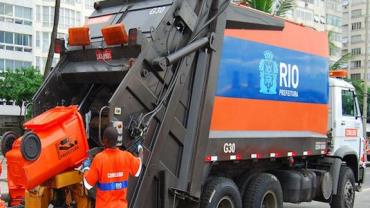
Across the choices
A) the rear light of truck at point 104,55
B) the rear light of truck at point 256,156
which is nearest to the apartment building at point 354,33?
the rear light of truck at point 256,156

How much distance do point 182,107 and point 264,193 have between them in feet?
6.54

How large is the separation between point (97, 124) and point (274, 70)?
112 inches

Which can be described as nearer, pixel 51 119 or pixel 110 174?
pixel 110 174

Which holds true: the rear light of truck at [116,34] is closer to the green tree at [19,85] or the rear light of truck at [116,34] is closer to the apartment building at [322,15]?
the green tree at [19,85]

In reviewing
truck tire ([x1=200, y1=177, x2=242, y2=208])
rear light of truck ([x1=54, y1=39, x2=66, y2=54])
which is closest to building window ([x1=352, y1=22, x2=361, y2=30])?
truck tire ([x1=200, y1=177, x2=242, y2=208])

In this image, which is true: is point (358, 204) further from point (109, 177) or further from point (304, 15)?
point (304, 15)

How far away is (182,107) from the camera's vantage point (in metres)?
6.09

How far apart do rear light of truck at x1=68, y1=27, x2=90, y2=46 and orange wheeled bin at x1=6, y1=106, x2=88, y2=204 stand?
1101mm

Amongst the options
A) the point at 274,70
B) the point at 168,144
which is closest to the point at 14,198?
the point at 168,144

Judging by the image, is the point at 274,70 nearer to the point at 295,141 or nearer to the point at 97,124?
the point at 295,141

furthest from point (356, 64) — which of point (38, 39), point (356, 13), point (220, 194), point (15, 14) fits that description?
point (220, 194)

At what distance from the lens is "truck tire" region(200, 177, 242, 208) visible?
20.7 ft

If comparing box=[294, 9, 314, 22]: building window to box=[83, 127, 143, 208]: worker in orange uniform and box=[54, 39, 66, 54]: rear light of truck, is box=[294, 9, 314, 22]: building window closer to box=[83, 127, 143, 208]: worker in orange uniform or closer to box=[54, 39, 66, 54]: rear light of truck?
box=[54, 39, 66, 54]: rear light of truck

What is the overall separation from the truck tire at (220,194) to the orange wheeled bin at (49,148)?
1684 millimetres
